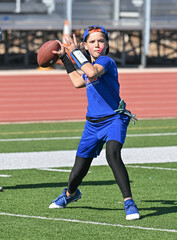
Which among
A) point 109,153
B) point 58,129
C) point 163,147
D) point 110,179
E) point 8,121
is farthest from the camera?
point 8,121

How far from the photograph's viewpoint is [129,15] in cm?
2317

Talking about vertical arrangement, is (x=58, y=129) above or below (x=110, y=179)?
below

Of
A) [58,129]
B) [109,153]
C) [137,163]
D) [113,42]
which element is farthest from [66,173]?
[113,42]

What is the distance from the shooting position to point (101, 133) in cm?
582

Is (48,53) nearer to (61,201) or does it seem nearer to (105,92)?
(105,92)

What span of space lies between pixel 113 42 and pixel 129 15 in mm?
6683

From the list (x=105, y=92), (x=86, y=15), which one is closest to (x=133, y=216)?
(x=105, y=92)

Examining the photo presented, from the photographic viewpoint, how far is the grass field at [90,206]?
5262 millimetres

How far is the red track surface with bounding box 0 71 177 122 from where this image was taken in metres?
16.5

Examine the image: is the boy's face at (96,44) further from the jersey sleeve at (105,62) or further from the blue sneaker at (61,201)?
the blue sneaker at (61,201)

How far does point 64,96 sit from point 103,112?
11.3 m

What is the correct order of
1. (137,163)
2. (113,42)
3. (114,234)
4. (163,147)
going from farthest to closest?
(113,42) < (163,147) < (137,163) < (114,234)

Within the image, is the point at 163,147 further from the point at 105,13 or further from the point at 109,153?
the point at 105,13

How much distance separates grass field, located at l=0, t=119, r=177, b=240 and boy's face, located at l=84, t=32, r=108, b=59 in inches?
63.9
